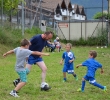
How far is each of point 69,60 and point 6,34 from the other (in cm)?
Answer: 1256

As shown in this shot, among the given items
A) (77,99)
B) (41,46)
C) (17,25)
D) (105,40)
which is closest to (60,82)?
(41,46)

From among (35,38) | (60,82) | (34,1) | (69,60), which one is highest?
(34,1)

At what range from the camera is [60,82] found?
10.0 m

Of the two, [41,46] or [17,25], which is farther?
[17,25]

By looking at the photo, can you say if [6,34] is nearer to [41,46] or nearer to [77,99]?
[41,46]

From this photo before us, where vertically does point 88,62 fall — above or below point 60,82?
above

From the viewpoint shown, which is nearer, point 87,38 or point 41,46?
point 41,46

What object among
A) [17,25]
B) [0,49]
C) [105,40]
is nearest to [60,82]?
[0,49]

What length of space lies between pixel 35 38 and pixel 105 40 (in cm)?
2492

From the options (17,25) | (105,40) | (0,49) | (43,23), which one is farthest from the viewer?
(43,23)

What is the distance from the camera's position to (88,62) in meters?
8.20

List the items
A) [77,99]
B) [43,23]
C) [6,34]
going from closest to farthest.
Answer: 1. [77,99]
2. [6,34]
3. [43,23]

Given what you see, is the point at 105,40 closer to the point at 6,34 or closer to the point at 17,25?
the point at 17,25

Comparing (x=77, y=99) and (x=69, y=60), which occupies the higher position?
(x=69, y=60)
